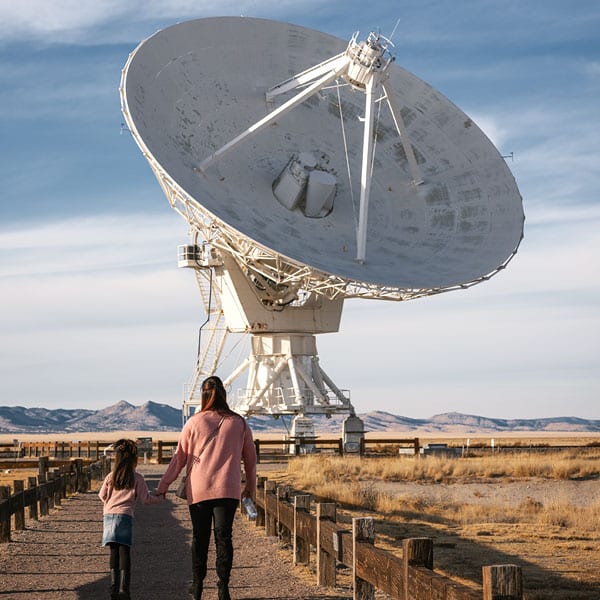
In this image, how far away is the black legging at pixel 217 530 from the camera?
9133 mm

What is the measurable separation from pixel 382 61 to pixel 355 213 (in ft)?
15.9

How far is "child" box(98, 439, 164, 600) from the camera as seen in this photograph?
9422mm

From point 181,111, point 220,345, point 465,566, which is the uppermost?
point 181,111

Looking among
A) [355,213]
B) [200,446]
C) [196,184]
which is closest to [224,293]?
[355,213]

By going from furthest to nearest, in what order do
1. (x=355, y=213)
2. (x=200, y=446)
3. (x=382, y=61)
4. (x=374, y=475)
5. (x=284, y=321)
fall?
1. (x=284, y=321)
2. (x=355, y=213)
3. (x=382, y=61)
4. (x=374, y=475)
5. (x=200, y=446)

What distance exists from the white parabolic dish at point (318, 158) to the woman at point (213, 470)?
20145mm

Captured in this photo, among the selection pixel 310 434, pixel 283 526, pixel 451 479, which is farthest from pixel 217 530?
pixel 310 434

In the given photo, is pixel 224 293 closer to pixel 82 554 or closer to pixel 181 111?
pixel 181 111

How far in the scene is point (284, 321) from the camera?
137 feet

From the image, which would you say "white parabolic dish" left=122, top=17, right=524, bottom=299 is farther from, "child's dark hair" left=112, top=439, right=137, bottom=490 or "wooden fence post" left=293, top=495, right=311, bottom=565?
"child's dark hair" left=112, top=439, right=137, bottom=490

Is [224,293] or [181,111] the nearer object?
[181,111]

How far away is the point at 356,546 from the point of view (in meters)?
9.30

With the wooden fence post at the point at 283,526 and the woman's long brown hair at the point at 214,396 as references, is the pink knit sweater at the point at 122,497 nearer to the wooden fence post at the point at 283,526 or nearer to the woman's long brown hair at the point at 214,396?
the woman's long brown hair at the point at 214,396

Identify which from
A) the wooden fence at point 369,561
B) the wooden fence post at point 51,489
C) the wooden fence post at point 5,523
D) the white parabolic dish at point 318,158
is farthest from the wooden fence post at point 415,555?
the white parabolic dish at point 318,158
